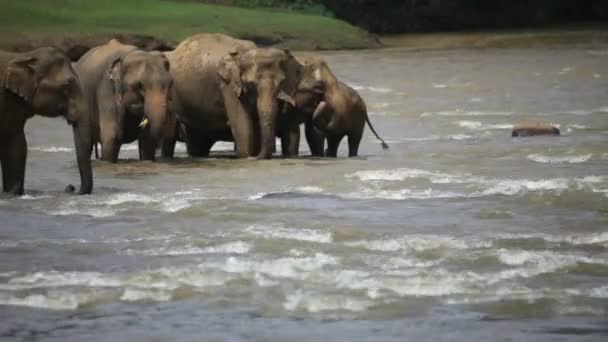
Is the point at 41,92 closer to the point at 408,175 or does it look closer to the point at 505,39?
the point at 408,175

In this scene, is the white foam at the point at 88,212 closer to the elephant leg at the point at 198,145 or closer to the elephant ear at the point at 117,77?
the elephant ear at the point at 117,77

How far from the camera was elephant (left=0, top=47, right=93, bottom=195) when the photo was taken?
48.7 ft

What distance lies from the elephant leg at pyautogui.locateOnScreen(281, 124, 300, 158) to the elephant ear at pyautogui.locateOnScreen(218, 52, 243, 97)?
0.87m

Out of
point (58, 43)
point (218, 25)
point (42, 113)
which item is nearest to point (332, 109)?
point (42, 113)

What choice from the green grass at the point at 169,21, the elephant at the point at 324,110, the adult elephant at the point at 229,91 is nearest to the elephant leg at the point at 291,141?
the elephant at the point at 324,110

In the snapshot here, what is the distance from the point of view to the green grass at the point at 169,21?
40.8 m

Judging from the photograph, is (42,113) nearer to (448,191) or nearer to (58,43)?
(448,191)

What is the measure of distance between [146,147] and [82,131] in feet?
13.4

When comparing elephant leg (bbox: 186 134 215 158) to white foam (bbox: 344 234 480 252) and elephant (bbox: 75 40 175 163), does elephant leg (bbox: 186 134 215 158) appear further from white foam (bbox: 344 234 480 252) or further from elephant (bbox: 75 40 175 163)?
white foam (bbox: 344 234 480 252)

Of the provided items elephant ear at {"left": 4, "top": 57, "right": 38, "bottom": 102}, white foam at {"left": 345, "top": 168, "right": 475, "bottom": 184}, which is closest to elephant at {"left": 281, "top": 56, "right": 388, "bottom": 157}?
white foam at {"left": 345, "top": 168, "right": 475, "bottom": 184}

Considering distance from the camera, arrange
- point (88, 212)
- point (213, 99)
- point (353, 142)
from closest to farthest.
Result: point (88, 212) → point (213, 99) → point (353, 142)

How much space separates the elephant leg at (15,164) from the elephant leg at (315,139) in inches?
219

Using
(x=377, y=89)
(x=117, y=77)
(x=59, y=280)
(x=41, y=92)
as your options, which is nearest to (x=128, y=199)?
(x=41, y=92)

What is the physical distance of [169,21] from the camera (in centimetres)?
4266
